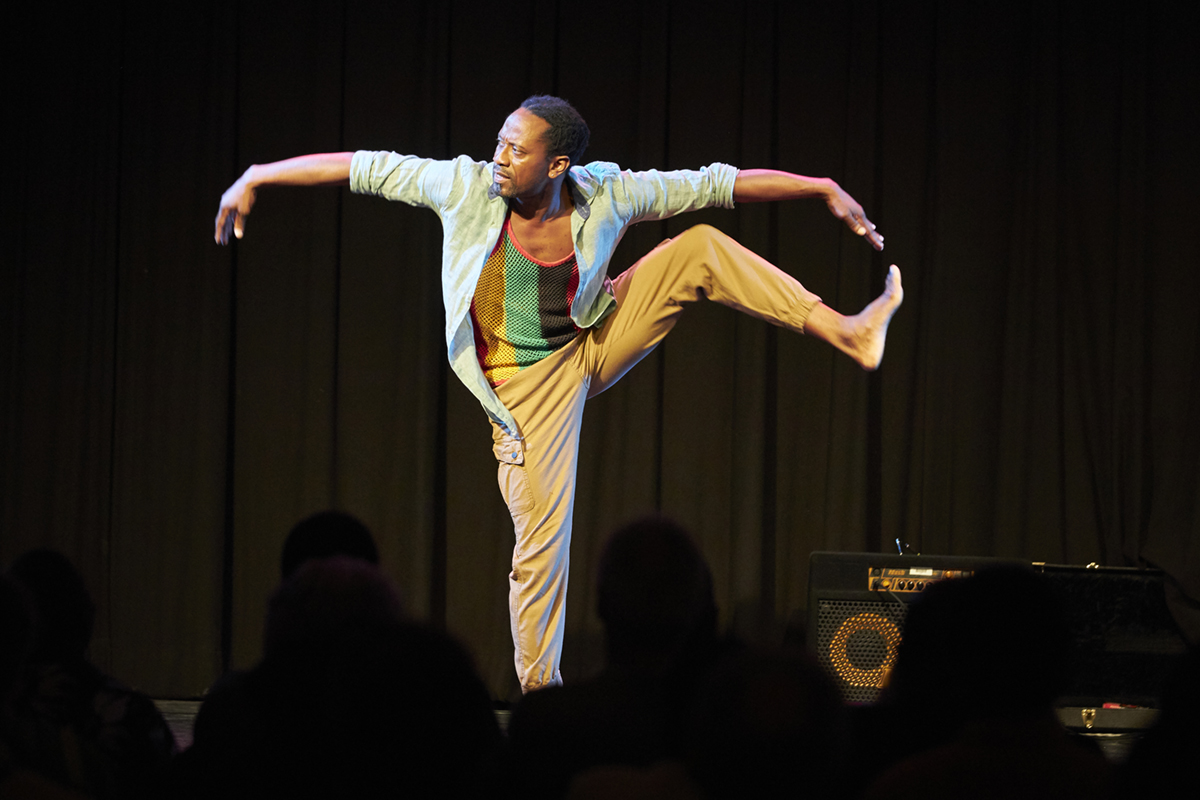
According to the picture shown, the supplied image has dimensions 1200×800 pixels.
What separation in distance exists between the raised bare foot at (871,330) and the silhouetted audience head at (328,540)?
158 centimetres

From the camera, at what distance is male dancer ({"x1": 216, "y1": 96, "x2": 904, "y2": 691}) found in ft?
10.8

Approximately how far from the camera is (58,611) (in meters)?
1.82

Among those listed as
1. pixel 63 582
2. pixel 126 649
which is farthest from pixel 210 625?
pixel 63 582

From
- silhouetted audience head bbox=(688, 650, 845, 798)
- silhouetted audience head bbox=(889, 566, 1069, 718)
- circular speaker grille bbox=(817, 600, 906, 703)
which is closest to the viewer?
silhouetted audience head bbox=(688, 650, 845, 798)

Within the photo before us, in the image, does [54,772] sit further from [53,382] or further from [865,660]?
[53,382]

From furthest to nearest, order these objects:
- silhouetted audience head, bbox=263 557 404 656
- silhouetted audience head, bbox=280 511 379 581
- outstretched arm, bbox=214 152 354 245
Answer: outstretched arm, bbox=214 152 354 245, silhouetted audience head, bbox=280 511 379 581, silhouetted audience head, bbox=263 557 404 656

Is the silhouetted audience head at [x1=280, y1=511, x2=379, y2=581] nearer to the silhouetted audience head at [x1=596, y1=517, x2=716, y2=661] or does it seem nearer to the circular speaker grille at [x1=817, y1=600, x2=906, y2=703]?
the silhouetted audience head at [x1=596, y1=517, x2=716, y2=661]

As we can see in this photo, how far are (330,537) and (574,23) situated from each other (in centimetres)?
333

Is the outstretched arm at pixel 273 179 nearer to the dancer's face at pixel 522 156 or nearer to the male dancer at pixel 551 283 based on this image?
the male dancer at pixel 551 283

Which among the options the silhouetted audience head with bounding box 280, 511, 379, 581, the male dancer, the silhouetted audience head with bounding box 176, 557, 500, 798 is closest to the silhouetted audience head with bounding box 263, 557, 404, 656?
the silhouetted audience head with bounding box 176, 557, 500, 798

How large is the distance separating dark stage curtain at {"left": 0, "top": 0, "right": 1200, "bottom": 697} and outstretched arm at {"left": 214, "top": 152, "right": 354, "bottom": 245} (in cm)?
166

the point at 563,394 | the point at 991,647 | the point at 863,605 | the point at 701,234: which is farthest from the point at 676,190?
the point at 991,647

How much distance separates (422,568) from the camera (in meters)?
4.91

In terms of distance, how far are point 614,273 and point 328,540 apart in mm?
2849
